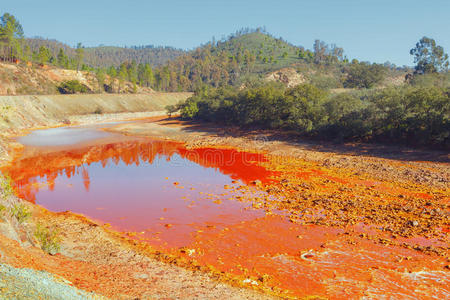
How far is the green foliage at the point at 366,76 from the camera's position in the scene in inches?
3465

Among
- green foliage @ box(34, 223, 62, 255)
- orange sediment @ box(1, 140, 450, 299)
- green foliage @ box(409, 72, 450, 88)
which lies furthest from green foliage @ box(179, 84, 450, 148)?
green foliage @ box(34, 223, 62, 255)

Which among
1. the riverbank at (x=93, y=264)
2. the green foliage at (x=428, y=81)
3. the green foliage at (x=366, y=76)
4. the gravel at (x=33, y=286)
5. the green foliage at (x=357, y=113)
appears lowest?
the riverbank at (x=93, y=264)

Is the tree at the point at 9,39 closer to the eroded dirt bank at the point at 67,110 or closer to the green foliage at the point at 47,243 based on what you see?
the eroded dirt bank at the point at 67,110

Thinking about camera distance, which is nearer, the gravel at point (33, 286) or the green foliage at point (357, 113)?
the gravel at point (33, 286)

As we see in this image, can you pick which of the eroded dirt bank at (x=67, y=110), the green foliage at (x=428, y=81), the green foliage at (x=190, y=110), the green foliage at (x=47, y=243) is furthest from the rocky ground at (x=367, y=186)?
the green foliage at (x=190, y=110)

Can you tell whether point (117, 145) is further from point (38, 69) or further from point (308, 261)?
point (38, 69)

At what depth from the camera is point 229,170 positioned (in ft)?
82.4

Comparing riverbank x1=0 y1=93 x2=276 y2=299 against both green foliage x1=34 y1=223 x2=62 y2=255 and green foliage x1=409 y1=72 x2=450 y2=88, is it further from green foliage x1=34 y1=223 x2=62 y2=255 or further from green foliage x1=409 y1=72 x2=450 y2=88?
green foliage x1=409 y1=72 x2=450 y2=88

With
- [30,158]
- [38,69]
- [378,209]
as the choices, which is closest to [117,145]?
[30,158]

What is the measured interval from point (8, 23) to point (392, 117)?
310 feet

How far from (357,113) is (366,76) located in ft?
215

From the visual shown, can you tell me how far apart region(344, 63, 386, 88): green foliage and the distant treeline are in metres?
55.4

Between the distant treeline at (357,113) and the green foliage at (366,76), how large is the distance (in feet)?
182

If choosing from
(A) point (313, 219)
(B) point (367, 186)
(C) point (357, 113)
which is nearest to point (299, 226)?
(A) point (313, 219)
